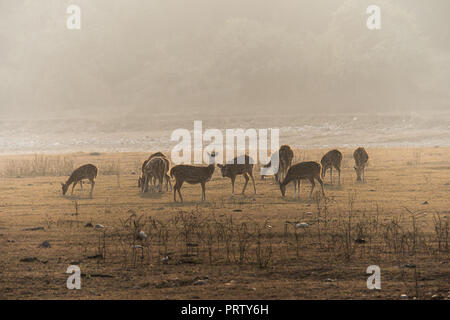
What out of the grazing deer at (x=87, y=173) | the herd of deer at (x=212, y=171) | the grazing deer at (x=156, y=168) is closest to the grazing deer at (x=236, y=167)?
the herd of deer at (x=212, y=171)

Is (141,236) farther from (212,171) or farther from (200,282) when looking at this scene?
(212,171)

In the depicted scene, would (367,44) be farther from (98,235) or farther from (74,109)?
(98,235)

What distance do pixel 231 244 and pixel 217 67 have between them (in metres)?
66.4

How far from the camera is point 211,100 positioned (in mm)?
73438

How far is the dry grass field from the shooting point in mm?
9430

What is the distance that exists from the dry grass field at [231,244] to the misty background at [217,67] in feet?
119

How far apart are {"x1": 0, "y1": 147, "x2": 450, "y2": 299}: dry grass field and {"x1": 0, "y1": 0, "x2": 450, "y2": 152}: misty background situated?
36.3 metres

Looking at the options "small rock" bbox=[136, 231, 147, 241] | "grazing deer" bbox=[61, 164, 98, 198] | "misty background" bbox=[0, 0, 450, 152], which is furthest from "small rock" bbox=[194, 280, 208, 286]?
"misty background" bbox=[0, 0, 450, 152]

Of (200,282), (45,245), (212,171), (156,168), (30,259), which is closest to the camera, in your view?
(200,282)

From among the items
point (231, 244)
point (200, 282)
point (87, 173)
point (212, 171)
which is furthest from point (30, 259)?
point (87, 173)

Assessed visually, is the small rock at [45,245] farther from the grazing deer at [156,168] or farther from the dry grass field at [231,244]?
the grazing deer at [156,168]

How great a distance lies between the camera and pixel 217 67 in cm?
7756

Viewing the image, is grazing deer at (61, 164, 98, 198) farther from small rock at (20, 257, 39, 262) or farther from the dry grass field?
small rock at (20, 257, 39, 262)

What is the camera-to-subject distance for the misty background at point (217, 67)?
214ft
